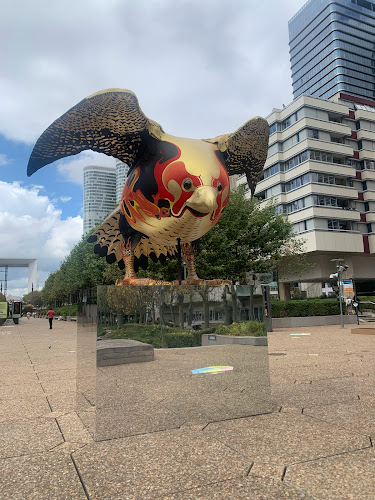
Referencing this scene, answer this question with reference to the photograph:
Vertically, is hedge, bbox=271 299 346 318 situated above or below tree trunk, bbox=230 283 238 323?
below

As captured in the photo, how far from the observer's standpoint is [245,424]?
4250 mm

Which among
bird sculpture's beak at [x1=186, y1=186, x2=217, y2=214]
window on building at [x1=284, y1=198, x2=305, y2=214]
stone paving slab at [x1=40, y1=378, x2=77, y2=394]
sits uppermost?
window on building at [x1=284, y1=198, x2=305, y2=214]

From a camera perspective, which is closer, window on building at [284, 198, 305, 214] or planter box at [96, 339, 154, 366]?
planter box at [96, 339, 154, 366]

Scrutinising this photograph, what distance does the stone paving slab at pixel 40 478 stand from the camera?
275 centimetres

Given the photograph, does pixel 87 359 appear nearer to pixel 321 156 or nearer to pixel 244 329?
pixel 244 329

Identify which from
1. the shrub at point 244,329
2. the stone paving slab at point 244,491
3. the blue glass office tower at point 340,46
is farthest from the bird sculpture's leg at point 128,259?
the blue glass office tower at point 340,46

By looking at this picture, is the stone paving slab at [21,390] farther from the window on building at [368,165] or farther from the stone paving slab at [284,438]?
the window on building at [368,165]

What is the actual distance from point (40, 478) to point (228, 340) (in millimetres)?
2634

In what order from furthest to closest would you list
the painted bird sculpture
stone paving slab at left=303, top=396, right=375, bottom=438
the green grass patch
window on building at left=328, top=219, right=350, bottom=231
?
window on building at left=328, top=219, right=350, bottom=231, the painted bird sculpture, the green grass patch, stone paving slab at left=303, top=396, right=375, bottom=438

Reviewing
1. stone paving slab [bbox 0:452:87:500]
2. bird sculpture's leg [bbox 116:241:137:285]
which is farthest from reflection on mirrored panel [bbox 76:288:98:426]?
stone paving slab [bbox 0:452:87:500]

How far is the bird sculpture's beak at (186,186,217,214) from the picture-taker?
4.67 meters

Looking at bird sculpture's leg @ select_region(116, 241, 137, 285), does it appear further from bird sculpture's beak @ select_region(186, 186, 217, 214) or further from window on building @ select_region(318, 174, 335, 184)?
window on building @ select_region(318, 174, 335, 184)

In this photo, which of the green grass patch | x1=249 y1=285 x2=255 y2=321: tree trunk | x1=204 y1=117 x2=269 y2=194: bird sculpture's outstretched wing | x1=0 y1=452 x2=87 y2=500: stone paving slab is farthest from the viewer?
x1=204 y1=117 x2=269 y2=194: bird sculpture's outstretched wing

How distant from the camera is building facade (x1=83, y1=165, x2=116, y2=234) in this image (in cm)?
4297
